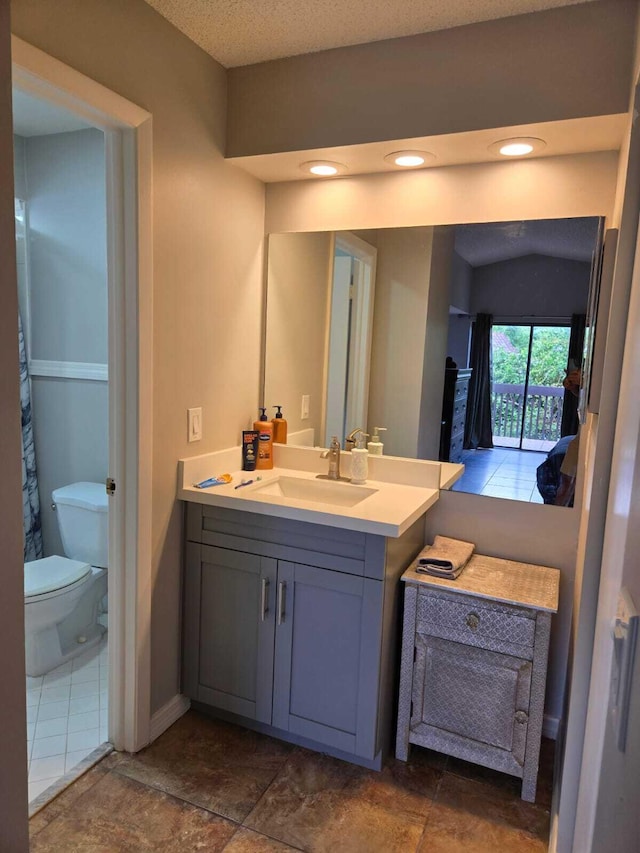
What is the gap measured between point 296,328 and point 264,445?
1.78ft

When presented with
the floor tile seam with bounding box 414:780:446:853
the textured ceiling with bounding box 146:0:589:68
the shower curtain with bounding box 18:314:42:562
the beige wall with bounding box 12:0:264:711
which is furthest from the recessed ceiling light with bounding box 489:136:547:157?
the shower curtain with bounding box 18:314:42:562

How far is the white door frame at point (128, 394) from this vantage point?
1769mm

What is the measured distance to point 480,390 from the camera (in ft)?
7.21

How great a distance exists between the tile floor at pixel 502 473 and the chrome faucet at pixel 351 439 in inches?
17.6

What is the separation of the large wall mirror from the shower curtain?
1.39 metres

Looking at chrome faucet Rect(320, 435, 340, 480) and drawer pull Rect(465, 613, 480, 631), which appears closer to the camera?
drawer pull Rect(465, 613, 480, 631)

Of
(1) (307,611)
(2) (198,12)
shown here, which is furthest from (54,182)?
(1) (307,611)

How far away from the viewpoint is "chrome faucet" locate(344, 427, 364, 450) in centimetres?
240

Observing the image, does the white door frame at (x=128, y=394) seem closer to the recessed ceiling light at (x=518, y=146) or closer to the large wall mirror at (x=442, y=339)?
the large wall mirror at (x=442, y=339)

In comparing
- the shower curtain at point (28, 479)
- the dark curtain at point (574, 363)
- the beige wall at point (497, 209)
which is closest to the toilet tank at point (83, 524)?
the shower curtain at point (28, 479)

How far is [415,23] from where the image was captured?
5.88ft

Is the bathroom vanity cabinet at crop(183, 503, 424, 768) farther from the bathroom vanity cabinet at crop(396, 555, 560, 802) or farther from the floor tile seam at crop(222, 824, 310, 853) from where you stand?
the floor tile seam at crop(222, 824, 310, 853)

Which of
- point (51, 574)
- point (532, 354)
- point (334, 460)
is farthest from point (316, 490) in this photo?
point (51, 574)

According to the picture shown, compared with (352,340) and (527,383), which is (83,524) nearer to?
(352,340)
